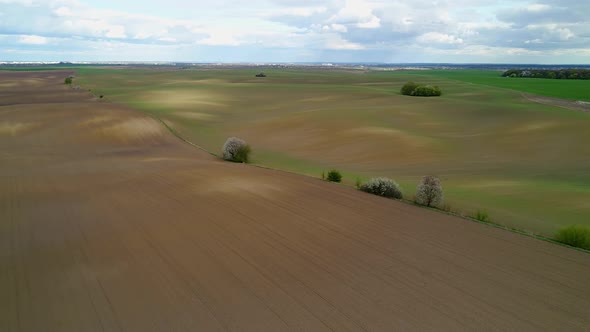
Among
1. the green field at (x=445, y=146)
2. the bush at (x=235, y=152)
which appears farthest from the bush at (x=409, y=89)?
the bush at (x=235, y=152)

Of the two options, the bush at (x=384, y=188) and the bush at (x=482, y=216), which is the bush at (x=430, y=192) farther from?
the bush at (x=482, y=216)

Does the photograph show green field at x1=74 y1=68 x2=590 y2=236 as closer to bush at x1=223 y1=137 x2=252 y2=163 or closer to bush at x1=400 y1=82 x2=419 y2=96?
bush at x1=223 y1=137 x2=252 y2=163

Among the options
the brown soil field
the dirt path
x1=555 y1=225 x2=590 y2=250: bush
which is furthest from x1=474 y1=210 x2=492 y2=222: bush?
the dirt path

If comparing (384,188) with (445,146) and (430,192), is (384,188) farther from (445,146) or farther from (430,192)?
(445,146)

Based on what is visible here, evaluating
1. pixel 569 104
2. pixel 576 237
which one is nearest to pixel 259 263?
pixel 576 237

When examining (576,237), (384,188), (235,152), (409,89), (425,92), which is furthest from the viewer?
(409,89)
